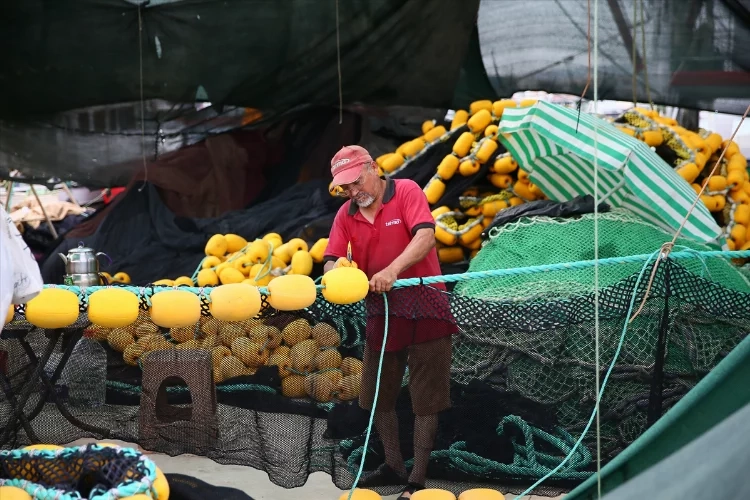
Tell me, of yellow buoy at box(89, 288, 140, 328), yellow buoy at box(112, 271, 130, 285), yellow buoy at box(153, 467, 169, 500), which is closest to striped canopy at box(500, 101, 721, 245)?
yellow buoy at box(89, 288, 140, 328)

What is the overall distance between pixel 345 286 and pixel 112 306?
3.04ft

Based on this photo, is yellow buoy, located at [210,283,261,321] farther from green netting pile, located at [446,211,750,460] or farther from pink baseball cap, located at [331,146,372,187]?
green netting pile, located at [446,211,750,460]

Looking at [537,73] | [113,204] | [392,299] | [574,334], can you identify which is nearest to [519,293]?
[574,334]

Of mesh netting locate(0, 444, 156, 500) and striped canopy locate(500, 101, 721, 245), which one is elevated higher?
striped canopy locate(500, 101, 721, 245)

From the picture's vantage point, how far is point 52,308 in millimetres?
3676

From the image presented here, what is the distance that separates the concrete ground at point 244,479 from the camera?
167 inches

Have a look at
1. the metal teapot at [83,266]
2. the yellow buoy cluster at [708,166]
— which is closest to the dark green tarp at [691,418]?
the metal teapot at [83,266]

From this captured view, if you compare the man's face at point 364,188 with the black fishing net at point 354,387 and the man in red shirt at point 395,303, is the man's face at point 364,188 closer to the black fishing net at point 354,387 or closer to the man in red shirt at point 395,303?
the man in red shirt at point 395,303

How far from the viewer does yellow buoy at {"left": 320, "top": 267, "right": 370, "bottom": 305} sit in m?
3.88

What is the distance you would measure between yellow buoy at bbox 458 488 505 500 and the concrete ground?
0.67ft

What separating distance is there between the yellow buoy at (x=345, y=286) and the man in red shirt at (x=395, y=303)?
0.28 feet

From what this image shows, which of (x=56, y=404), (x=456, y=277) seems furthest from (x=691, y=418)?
(x=56, y=404)

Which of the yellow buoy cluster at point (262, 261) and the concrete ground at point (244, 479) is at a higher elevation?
the yellow buoy cluster at point (262, 261)

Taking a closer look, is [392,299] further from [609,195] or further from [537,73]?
[537,73]
